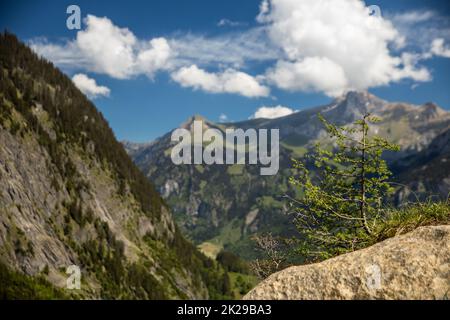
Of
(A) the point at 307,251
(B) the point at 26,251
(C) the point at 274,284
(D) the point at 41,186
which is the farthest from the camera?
(D) the point at 41,186

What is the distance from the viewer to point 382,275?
7.14 metres

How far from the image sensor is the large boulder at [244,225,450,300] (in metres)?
6.85

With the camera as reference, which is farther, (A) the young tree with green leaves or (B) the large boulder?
(A) the young tree with green leaves

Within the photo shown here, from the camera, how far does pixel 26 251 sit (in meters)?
161

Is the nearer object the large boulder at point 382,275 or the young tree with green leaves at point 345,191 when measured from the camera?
the large boulder at point 382,275

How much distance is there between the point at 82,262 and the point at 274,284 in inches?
8113

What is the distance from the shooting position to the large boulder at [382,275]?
6.85m

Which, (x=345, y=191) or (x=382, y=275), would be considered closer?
(x=382, y=275)

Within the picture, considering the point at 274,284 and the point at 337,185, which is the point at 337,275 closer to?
the point at 274,284

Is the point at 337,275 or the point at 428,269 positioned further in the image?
the point at 337,275

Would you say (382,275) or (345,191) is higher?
(345,191)

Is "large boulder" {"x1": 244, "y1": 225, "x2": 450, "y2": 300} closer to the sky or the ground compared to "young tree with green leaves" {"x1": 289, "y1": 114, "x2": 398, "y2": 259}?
closer to the ground

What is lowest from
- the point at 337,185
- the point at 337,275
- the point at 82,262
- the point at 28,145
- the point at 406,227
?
the point at 82,262
